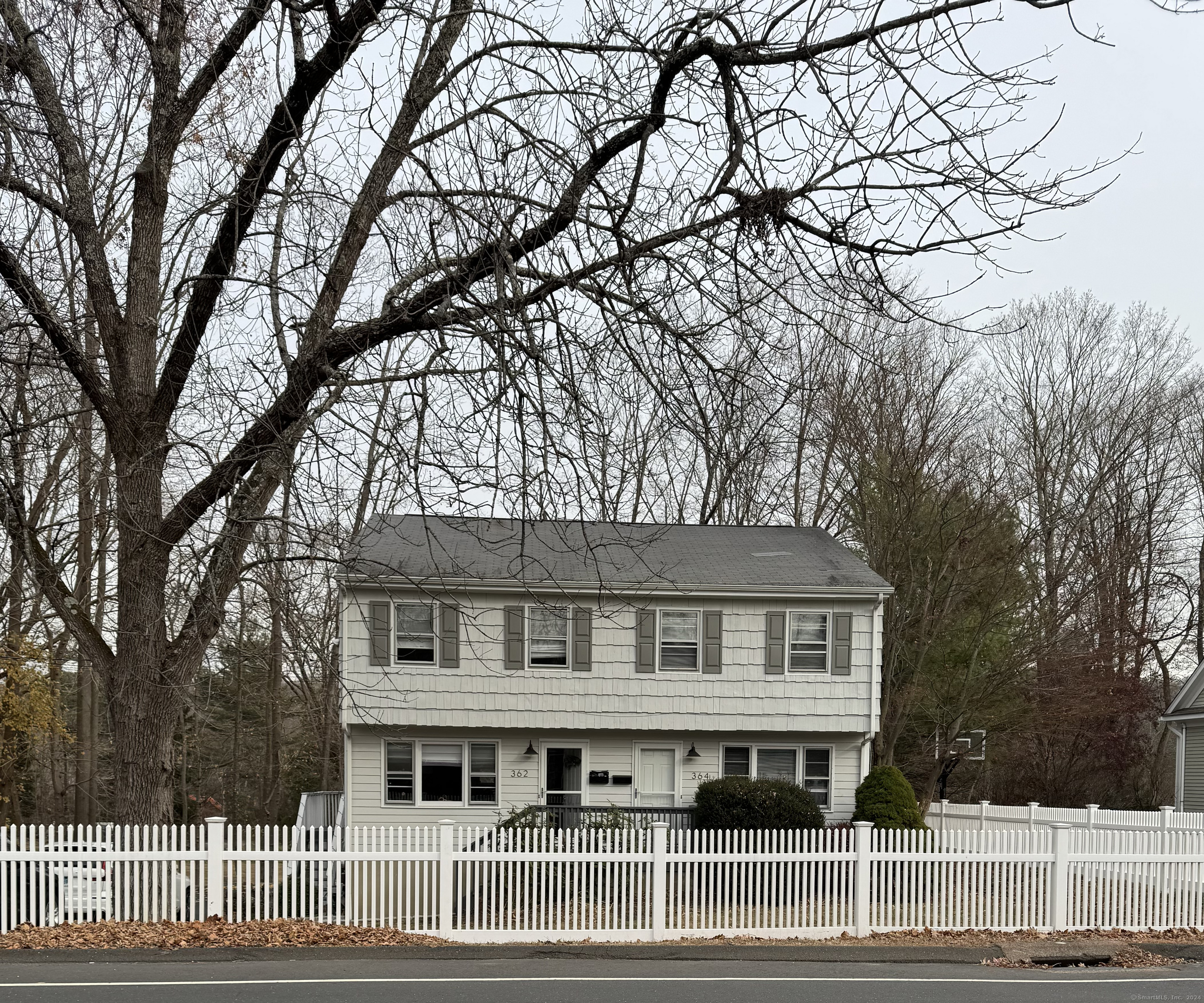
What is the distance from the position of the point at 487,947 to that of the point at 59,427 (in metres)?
7.39

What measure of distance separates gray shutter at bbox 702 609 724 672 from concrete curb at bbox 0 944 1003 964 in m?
10.5

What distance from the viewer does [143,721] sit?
11992mm

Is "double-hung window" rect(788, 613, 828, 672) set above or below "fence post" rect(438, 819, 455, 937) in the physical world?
above

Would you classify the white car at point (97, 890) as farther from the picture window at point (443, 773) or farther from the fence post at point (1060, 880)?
the picture window at point (443, 773)

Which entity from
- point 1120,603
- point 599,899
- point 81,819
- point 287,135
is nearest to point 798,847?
point 599,899

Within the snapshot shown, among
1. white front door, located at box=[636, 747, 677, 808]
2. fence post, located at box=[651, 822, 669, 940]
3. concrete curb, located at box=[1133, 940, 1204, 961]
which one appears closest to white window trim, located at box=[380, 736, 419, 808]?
white front door, located at box=[636, 747, 677, 808]

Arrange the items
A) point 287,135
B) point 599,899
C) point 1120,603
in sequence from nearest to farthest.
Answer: point 287,135 → point 599,899 → point 1120,603

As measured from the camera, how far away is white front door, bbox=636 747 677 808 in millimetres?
23531

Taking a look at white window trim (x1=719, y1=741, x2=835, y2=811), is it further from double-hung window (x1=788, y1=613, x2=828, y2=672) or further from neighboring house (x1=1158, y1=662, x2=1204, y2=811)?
neighboring house (x1=1158, y1=662, x2=1204, y2=811)

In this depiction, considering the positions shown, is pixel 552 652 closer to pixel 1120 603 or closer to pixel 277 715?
pixel 277 715

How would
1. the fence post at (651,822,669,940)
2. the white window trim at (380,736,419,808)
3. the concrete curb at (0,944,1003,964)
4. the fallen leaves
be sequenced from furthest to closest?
the white window trim at (380,736,419,808) < the fence post at (651,822,669,940) < the fallen leaves < the concrete curb at (0,944,1003,964)

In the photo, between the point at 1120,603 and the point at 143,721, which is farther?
the point at 1120,603

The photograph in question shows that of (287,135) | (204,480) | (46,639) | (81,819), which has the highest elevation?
(287,135)

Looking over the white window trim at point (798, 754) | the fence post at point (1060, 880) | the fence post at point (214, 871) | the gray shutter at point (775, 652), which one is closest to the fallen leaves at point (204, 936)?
the fence post at point (214, 871)
